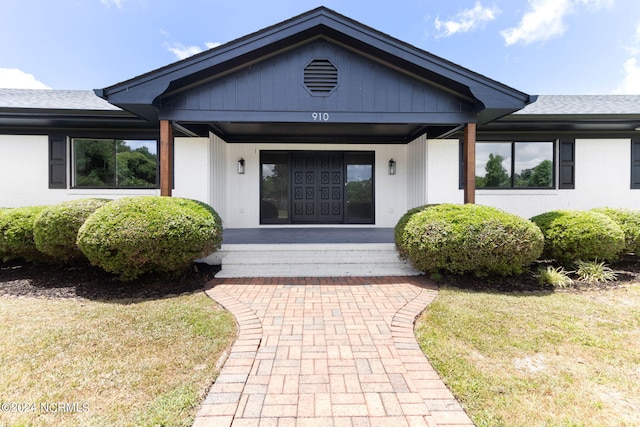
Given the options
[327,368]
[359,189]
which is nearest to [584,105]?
[359,189]

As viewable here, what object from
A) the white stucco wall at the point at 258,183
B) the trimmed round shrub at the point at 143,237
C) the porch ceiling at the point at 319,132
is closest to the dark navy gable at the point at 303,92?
the porch ceiling at the point at 319,132

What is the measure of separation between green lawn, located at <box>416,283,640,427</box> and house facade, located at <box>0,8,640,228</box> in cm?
270

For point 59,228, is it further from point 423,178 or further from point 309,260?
point 423,178

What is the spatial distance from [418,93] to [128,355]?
595cm

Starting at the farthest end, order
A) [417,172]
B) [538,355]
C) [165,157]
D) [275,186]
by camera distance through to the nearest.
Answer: [275,186] → [417,172] → [165,157] → [538,355]

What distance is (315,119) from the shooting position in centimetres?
558

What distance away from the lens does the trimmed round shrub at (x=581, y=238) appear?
5055 millimetres

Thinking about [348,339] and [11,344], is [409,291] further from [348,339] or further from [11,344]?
[11,344]

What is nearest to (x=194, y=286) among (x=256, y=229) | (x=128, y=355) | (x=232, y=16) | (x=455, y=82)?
(x=128, y=355)

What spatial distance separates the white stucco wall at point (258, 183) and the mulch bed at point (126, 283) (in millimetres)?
3751

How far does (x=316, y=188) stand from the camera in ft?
30.6

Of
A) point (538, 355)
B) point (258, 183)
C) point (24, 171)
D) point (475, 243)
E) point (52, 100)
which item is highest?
point (52, 100)

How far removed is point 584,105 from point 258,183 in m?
Result: 9.59

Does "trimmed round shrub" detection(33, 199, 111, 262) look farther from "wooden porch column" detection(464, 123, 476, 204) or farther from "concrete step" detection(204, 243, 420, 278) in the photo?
"wooden porch column" detection(464, 123, 476, 204)
